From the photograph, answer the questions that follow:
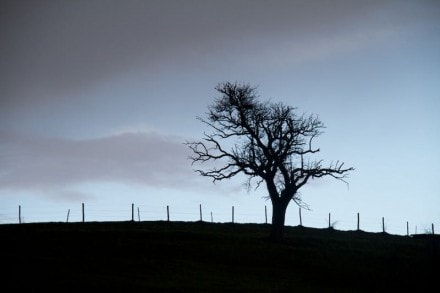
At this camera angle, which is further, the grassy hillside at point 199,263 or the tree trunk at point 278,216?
the tree trunk at point 278,216

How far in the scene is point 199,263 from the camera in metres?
27.0

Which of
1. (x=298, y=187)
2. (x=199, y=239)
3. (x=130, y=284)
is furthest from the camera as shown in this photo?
(x=298, y=187)

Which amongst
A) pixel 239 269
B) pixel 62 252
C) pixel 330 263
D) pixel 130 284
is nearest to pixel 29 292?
pixel 130 284

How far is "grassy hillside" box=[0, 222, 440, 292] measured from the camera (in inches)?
807

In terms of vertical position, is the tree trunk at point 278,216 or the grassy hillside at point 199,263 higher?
the tree trunk at point 278,216

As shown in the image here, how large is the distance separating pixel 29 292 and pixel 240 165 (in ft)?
81.3

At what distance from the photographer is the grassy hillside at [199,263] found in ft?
67.3

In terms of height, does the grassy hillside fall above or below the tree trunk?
below

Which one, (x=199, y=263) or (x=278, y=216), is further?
(x=278, y=216)

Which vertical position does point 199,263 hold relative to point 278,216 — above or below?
below

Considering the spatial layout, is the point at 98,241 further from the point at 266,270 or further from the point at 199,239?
the point at 266,270

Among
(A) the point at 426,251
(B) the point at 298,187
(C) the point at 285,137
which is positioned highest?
(C) the point at 285,137

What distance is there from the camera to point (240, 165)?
130ft

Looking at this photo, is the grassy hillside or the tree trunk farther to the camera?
the tree trunk
